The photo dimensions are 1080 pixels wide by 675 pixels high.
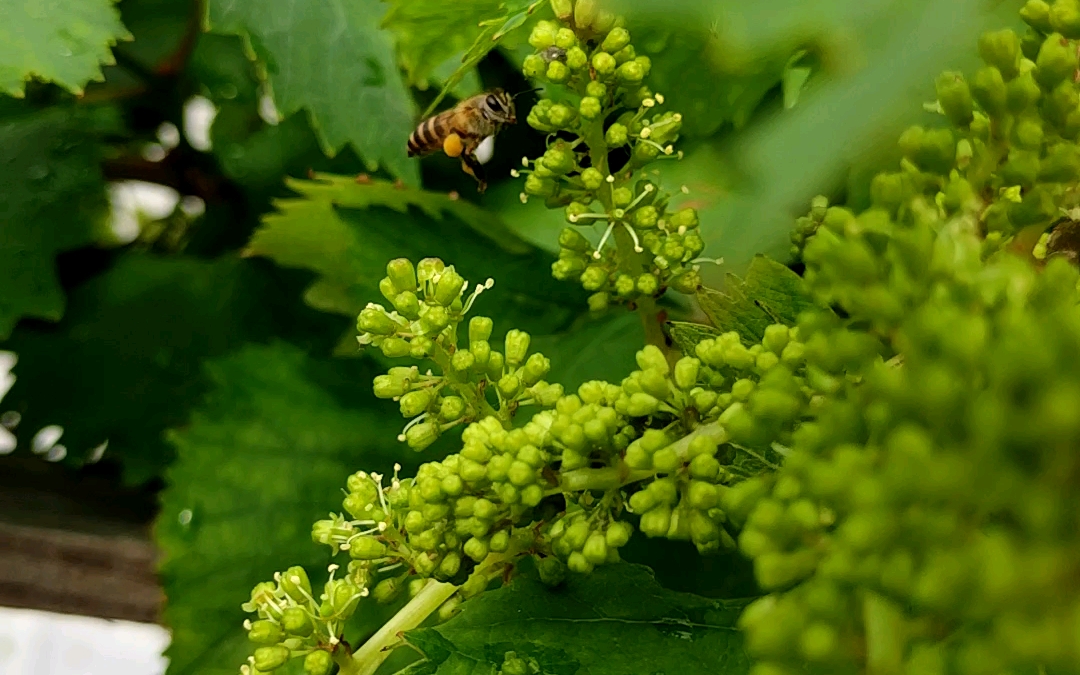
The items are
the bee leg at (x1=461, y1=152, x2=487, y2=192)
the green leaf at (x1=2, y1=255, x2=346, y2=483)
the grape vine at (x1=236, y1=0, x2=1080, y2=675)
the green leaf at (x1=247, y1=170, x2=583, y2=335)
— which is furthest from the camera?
the green leaf at (x1=2, y1=255, x2=346, y2=483)

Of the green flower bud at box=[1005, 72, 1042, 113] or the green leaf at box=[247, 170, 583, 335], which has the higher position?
the green flower bud at box=[1005, 72, 1042, 113]

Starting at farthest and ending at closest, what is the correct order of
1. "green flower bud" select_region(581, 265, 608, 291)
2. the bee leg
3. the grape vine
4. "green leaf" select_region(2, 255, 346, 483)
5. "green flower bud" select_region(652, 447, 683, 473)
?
"green leaf" select_region(2, 255, 346, 483) < the bee leg < "green flower bud" select_region(581, 265, 608, 291) < "green flower bud" select_region(652, 447, 683, 473) < the grape vine

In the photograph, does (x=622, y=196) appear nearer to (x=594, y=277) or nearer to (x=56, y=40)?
(x=594, y=277)

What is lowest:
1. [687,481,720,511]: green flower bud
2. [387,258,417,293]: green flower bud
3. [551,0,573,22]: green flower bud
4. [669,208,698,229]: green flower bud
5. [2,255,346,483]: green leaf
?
[2,255,346,483]: green leaf

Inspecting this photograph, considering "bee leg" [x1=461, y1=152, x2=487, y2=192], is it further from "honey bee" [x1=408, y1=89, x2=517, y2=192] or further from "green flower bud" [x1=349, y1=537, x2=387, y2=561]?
"green flower bud" [x1=349, y1=537, x2=387, y2=561]

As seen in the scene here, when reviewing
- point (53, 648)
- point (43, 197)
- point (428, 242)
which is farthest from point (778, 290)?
point (53, 648)

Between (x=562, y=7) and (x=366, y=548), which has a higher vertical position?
(x=562, y=7)

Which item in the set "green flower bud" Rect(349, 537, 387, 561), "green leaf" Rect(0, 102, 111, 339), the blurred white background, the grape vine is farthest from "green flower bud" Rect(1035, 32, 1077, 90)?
the blurred white background
